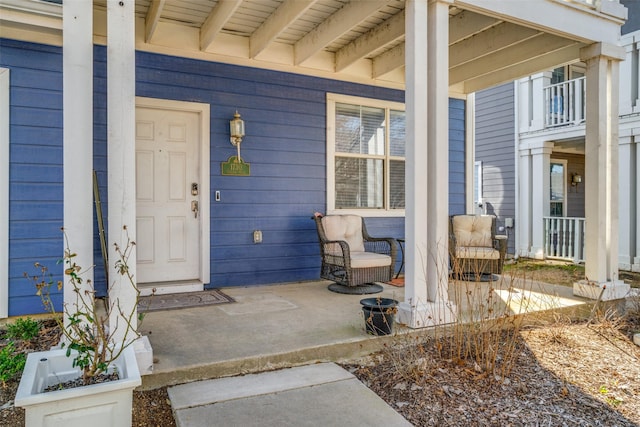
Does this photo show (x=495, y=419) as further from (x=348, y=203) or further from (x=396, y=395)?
(x=348, y=203)

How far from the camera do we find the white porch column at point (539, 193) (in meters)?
8.40

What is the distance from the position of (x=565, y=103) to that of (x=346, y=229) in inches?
229

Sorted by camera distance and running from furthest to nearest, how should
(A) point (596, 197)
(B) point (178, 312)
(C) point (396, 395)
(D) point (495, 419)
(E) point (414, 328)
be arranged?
(A) point (596, 197) → (B) point (178, 312) → (E) point (414, 328) → (C) point (396, 395) → (D) point (495, 419)

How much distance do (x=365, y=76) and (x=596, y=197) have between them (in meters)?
2.97

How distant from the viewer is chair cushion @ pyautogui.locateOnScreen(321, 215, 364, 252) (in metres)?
4.88

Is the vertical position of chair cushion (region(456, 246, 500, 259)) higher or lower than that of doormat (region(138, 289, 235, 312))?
higher

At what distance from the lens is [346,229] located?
498 centimetres

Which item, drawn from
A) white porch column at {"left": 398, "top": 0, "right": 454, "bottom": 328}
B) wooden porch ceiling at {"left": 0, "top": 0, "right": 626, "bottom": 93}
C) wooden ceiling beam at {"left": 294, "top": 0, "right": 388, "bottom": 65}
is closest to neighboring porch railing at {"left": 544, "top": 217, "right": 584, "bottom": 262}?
wooden porch ceiling at {"left": 0, "top": 0, "right": 626, "bottom": 93}

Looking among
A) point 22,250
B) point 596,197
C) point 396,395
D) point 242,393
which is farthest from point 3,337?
point 596,197

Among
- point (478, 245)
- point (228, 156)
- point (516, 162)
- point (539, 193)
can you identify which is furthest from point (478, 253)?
point (516, 162)

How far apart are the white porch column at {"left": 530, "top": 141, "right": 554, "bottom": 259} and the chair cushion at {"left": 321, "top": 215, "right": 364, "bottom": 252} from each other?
5.03 meters

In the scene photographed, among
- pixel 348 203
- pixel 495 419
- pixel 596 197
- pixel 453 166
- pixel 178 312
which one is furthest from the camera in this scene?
pixel 453 166

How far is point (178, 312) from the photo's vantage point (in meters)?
3.70

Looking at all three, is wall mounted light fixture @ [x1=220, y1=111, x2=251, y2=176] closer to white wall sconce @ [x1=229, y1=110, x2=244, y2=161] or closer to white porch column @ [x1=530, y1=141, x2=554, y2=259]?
white wall sconce @ [x1=229, y1=110, x2=244, y2=161]
